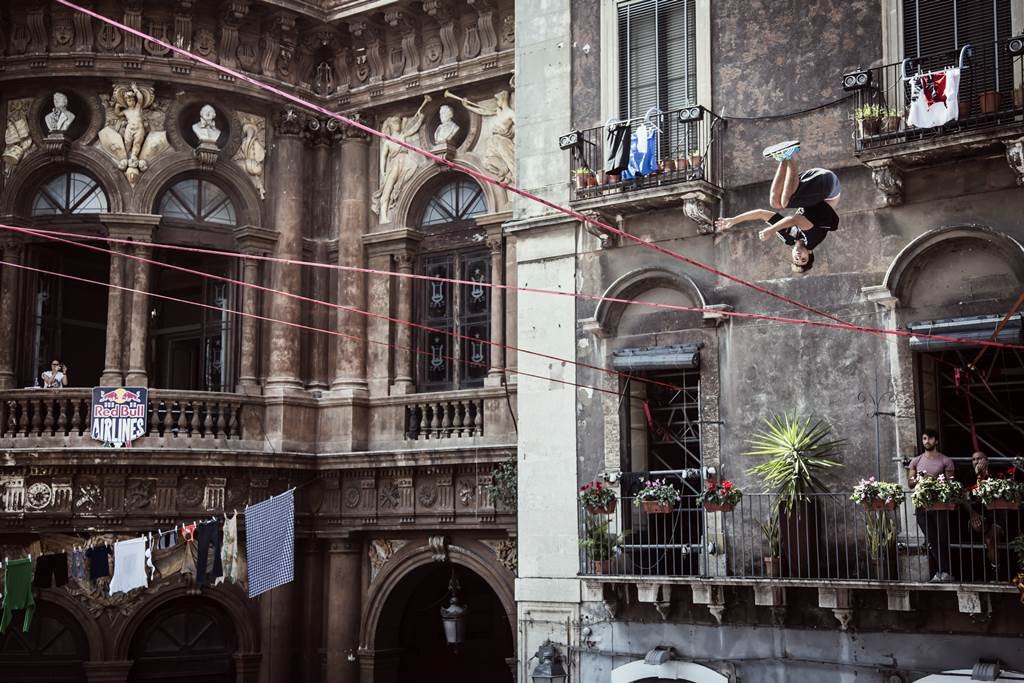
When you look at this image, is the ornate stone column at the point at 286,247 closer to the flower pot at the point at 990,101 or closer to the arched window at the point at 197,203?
the arched window at the point at 197,203

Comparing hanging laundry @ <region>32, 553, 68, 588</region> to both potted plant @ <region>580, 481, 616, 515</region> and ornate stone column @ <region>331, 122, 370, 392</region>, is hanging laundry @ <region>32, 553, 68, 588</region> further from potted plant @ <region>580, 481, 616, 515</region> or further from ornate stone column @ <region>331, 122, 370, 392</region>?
potted plant @ <region>580, 481, 616, 515</region>

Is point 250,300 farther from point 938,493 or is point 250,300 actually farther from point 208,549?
point 938,493

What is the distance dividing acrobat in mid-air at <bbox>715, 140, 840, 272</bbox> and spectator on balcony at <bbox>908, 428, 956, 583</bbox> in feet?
7.86

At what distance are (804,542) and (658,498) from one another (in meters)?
1.72

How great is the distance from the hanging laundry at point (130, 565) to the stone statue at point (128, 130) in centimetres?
564

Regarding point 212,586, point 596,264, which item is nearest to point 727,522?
point 596,264

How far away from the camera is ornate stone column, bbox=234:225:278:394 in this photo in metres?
22.0

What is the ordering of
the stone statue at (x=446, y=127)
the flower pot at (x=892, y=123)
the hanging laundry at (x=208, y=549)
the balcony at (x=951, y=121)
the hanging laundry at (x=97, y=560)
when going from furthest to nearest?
the stone statue at (x=446, y=127)
the hanging laundry at (x=208, y=549)
the hanging laundry at (x=97, y=560)
the flower pot at (x=892, y=123)
the balcony at (x=951, y=121)

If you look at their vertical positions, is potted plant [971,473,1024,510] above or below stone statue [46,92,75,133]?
below

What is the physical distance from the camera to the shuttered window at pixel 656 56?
17672 millimetres

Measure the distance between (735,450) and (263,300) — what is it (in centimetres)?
889

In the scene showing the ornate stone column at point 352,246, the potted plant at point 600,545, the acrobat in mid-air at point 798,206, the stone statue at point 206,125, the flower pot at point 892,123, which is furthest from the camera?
the stone statue at point 206,125

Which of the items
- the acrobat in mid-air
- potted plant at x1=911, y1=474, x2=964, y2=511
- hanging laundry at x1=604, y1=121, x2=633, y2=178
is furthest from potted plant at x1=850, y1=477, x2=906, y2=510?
hanging laundry at x1=604, y1=121, x2=633, y2=178

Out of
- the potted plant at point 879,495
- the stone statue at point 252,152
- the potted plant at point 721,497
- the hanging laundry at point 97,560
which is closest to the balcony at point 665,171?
the potted plant at point 721,497
